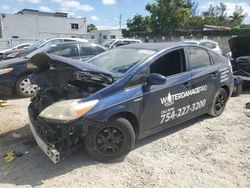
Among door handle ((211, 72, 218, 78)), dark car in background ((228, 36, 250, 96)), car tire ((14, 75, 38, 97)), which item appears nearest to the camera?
door handle ((211, 72, 218, 78))

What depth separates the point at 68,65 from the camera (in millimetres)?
4016

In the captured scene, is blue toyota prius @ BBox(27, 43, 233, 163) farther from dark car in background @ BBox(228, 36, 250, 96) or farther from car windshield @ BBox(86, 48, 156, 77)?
dark car in background @ BBox(228, 36, 250, 96)

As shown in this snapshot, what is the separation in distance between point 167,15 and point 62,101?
34.2 meters

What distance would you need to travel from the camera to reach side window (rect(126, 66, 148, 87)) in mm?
4430

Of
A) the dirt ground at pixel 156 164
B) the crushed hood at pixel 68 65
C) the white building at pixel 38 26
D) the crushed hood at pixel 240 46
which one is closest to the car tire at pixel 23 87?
the dirt ground at pixel 156 164

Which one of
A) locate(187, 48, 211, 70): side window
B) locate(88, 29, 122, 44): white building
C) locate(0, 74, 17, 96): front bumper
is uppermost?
locate(187, 48, 211, 70): side window

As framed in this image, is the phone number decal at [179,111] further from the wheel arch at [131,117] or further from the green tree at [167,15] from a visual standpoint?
the green tree at [167,15]

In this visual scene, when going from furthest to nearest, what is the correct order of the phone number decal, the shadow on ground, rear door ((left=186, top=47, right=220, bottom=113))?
rear door ((left=186, top=47, right=220, bottom=113)) < the phone number decal < the shadow on ground

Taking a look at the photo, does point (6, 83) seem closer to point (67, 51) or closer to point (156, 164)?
point (67, 51)

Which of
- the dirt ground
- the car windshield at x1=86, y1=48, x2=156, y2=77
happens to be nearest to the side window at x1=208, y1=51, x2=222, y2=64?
the dirt ground

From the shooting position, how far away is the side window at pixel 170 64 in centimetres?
494

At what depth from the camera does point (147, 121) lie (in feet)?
15.2

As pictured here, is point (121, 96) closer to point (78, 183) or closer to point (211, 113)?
point (78, 183)

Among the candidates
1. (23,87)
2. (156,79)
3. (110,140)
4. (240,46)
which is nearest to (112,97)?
(110,140)
